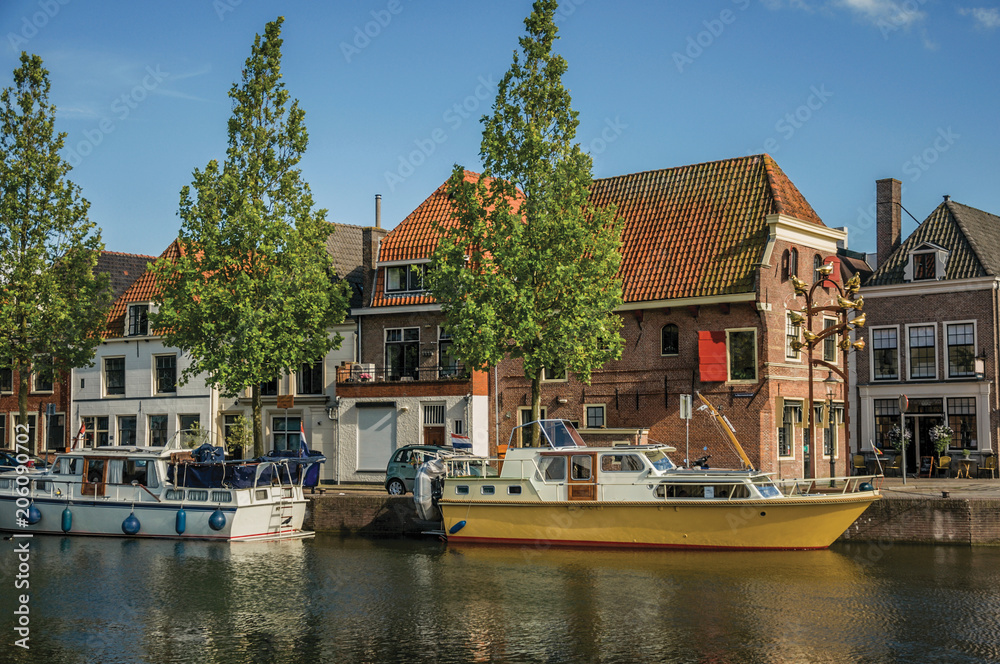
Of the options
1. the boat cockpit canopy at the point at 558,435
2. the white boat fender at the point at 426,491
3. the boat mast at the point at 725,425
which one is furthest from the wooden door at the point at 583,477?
the boat mast at the point at 725,425

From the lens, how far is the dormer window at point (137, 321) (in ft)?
159

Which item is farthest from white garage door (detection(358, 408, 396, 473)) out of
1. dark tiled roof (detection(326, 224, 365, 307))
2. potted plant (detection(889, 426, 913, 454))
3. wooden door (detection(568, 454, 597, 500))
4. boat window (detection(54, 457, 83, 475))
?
potted plant (detection(889, 426, 913, 454))

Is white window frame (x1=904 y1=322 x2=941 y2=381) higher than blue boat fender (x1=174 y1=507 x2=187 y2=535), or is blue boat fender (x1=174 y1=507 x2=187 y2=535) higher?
white window frame (x1=904 y1=322 x2=941 y2=381)

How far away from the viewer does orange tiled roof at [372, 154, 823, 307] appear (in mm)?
37156

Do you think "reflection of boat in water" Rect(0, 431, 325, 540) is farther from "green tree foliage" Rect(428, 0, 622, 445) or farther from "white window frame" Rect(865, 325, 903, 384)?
"white window frame" Rect(865, 325, 903, 384)

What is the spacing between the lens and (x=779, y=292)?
3697cm

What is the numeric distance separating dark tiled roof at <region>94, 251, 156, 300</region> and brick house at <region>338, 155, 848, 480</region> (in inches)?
710

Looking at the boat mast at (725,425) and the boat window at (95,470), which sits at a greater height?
the boat mast at (725,425)

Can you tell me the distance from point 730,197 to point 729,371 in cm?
671

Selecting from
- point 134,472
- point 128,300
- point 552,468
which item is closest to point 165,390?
point 128,300

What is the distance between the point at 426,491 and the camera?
31141 mm

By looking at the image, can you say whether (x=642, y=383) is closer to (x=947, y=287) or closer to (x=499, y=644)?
(x=947, y=287)

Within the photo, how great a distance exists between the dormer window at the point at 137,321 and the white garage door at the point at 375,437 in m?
12.8

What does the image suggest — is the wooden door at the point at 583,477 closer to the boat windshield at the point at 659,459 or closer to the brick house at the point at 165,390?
the boat windshield at the point at 659,459
